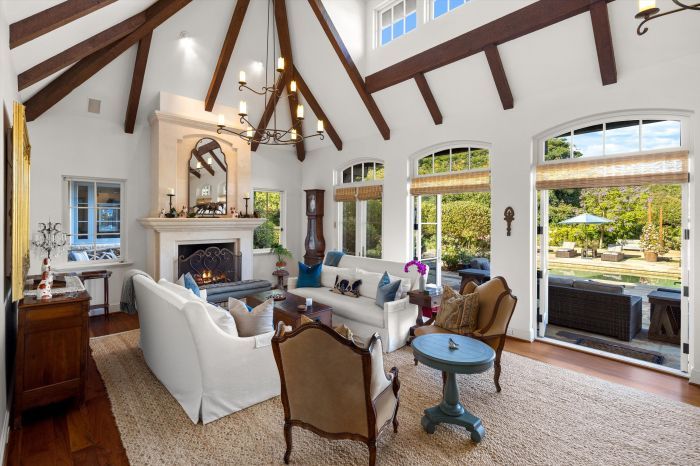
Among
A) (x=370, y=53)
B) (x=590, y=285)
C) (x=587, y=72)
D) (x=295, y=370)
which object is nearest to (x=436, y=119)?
(x=370, y=53)

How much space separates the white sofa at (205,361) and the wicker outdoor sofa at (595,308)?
4496mm

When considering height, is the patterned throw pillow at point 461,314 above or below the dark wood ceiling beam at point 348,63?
below

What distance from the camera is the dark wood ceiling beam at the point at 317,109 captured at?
7131 mm

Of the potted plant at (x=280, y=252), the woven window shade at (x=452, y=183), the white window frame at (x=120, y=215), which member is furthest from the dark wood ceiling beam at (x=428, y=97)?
the white window frame at (x=120, y=215)

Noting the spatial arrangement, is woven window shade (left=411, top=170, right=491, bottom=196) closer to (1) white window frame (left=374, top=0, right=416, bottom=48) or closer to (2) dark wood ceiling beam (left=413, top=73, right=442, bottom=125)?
(2) dark wood ceiling beam (left=413, top=73, right=442, bottom=125)

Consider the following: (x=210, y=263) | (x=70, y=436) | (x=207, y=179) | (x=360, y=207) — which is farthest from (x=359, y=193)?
(x=70, y=436)

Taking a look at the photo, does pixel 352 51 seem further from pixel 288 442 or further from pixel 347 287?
pixel 288 442

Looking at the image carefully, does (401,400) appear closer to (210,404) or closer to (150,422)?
(210,404)

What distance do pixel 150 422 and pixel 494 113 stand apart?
552 cm

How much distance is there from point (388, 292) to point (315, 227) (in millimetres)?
3937

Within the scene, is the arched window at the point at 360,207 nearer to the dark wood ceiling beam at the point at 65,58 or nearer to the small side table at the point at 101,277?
the small side table at the point at 101,277

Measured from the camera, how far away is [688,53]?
12.3 feet

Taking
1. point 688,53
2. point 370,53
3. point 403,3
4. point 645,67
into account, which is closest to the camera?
point 688,53

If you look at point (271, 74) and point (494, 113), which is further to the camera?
point (271, 74)
